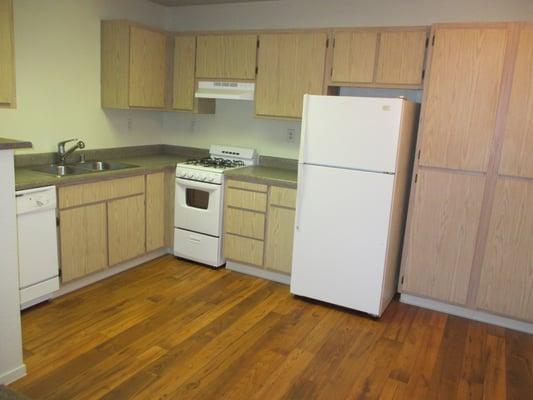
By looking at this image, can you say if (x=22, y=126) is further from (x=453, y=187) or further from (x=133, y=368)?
(x=453, y=187)

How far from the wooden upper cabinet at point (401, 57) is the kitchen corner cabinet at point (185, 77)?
1747 mm

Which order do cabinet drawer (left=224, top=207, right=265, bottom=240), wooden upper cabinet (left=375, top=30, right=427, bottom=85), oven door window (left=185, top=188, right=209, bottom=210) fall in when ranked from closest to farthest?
wooden upper cabinet (left=375, top=30, right=427, bottom=85)
cabinet drawer (left=224, top=207, right=265, bottom=240)
oven door window (left=185, top=188, right=209, bottom=210)

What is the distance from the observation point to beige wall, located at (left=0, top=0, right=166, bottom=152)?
337cm

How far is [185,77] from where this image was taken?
4.30m

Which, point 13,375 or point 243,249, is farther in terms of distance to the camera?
point 243,249

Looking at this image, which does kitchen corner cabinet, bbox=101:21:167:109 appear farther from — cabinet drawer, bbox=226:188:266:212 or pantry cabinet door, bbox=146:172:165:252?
cabinet drawer, bbox=226:188:266:212

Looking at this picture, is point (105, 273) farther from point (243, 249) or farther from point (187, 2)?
point (187, 2)

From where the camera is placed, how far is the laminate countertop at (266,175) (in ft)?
11.9

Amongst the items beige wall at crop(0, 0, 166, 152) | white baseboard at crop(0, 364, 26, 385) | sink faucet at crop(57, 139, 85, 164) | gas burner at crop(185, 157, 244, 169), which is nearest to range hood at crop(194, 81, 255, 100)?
gas burner at crop(185, 157, 244, 169)

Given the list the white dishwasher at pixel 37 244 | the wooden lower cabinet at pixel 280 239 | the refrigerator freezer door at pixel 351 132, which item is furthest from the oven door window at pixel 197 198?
the white dishwasher at pixel 37 244

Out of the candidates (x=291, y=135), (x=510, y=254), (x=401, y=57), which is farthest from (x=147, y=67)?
(x=510, y=254)

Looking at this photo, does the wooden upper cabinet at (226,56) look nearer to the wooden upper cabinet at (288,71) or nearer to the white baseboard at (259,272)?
the wooden upper cabinet at (288,71)

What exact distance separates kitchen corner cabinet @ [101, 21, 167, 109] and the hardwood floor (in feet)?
5.32

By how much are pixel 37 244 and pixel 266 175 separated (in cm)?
180
